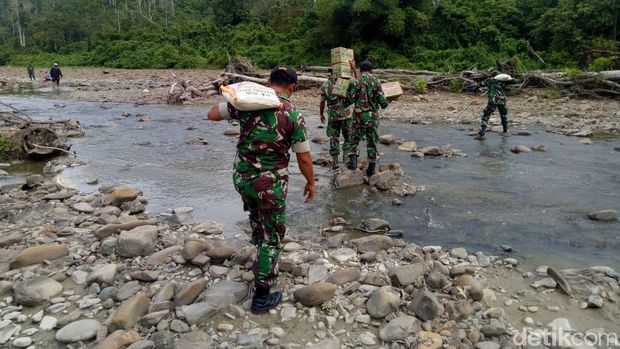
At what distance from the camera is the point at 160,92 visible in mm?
25219

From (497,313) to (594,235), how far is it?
8.92 feet

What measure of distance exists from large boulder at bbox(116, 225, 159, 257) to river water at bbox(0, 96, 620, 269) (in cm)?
119

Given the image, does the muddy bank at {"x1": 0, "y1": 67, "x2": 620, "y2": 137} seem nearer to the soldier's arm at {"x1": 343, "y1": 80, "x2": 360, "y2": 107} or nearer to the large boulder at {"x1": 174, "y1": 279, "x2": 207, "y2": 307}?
the soldier's arm at {"x1": 343, "y1": 80, "x2": 360, "y2": 107}

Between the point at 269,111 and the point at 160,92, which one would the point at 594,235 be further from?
the point at 160,92

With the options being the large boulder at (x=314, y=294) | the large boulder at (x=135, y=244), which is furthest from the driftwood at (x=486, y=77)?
the large boulder at (x=314, y=294)

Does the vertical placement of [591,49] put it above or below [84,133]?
above

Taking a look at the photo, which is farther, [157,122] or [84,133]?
[157,122]

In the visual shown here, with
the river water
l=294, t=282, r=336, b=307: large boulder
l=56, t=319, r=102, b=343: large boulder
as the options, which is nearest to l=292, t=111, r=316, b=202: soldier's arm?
l=294, t=282, r=336, b=307: large boulder

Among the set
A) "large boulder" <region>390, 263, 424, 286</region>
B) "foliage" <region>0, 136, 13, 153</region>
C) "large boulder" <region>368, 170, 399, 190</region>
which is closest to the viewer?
"large boulder" <region>390, 263, 424, 286</region>

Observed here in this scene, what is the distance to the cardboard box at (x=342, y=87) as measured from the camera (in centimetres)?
788

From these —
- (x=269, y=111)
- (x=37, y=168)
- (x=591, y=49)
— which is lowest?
(x=37, y=168)

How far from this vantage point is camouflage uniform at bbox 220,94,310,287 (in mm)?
3699

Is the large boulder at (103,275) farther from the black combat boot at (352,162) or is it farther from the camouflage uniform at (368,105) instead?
the black combat boot at (352,162)

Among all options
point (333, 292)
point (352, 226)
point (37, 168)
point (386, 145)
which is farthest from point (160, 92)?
point (333, 292)
